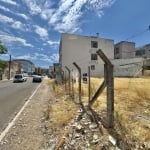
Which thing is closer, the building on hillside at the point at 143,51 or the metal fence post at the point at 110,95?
the metal fence post at the point at 110,95

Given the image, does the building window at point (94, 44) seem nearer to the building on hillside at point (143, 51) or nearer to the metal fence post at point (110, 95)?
the building on hillside at point (143, 51)

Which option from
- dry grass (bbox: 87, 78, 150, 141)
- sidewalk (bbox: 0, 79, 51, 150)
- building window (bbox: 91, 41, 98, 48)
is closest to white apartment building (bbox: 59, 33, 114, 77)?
building window (bbox: 91, 41, 98, 48)

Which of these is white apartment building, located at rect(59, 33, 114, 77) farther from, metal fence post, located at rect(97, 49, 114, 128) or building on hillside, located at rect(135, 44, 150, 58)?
metal fence post, located at rect(97, 49, 114, 128)

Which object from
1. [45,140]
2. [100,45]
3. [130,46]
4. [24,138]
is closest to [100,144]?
[45,140]

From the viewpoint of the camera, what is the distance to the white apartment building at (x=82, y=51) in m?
52.5

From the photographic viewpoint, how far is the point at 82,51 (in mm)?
54000

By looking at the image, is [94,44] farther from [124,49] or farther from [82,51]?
[124,49]

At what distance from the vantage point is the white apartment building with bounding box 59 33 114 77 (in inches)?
2066

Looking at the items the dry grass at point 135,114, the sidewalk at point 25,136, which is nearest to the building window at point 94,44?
the dry grass at point 135,114

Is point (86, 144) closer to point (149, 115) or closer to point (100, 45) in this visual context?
point (149, 115)

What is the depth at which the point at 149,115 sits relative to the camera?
958cm

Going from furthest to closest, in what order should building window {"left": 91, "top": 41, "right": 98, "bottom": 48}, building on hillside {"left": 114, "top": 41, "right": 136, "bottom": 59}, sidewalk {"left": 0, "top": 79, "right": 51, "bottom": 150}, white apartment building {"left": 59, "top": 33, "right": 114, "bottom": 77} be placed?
building on hillside {"left": 114, "top": 41, "right": 136, "bottom": 59}
building window {"left": 91, "top": 41, "right": 98, "bottom": 48}
white apartment building {"left": 59, "top": 33, "right": 114, "bottom": 77}
sidewalk {"left": 0, "top": 79, "right": 51, "bottom": 150}

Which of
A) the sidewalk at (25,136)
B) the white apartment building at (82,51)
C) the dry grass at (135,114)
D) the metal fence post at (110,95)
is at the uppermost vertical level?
the white apartment building at (82,51)

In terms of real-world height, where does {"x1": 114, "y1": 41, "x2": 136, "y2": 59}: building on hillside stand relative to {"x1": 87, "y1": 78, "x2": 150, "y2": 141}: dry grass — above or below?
above
